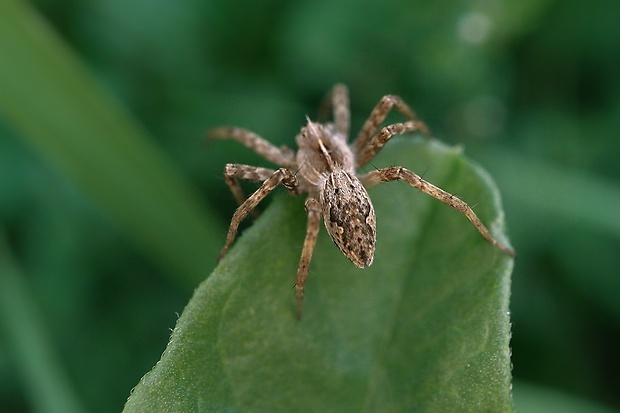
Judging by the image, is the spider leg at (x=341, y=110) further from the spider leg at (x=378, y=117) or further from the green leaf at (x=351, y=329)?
the green leaf at (x=351, y=329)

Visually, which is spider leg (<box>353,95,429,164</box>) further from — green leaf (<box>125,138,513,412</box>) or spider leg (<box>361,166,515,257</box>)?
green leaf (<box>125,138,513,412</box>)

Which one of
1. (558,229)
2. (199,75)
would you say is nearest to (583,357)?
(558,229)

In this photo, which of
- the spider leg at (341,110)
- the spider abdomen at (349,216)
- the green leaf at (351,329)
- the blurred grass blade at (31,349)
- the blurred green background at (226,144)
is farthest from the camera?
the spider leg at (341,110)

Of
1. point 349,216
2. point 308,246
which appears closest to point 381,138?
point 349,216

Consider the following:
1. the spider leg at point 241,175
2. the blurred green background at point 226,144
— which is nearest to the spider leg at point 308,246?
the spider leg at point 241,175

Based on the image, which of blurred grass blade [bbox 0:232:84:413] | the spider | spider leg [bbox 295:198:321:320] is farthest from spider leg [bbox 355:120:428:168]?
blurred grass blade [bbox 0:232:84:413]

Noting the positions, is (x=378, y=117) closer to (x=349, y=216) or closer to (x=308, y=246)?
(x=349, y=216)

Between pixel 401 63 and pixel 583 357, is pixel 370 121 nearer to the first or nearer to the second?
pixel 401 63
